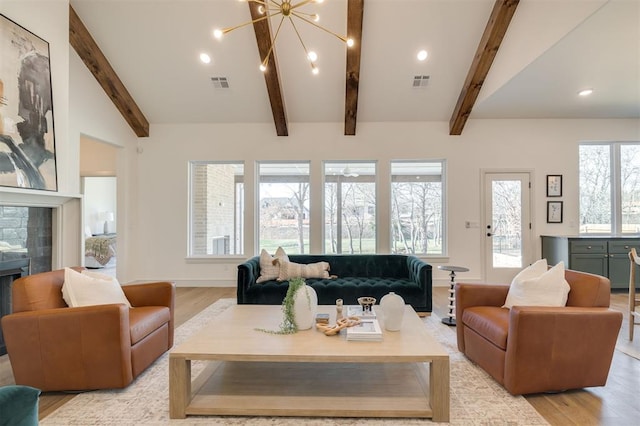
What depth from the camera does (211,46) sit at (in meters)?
4.23

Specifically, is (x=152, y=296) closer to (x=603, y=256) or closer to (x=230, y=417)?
(x=230, y=417)

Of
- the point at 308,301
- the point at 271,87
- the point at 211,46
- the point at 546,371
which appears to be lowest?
the point at 546,371

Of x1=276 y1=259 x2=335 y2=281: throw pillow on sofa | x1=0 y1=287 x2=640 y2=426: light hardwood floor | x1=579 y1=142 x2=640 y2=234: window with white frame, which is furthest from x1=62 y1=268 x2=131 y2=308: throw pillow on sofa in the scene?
x1=579 y1=142 x2=640 y2=234: window with white frame

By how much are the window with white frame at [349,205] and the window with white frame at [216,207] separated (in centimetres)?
159

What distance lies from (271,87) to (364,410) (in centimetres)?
417

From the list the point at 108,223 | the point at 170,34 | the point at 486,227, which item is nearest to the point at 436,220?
the point at 486,227

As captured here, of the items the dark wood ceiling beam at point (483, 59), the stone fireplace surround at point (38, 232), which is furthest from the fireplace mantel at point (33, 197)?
the dark wood ceiling beam at point (483, 59)

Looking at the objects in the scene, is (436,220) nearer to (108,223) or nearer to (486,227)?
(486,227)

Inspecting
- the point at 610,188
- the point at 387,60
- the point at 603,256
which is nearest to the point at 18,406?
the point at 387,60

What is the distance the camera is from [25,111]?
9.46 ft

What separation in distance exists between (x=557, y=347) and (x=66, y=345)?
3.15 m

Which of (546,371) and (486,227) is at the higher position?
(486,227)

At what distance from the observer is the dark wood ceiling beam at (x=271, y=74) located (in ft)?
12.2

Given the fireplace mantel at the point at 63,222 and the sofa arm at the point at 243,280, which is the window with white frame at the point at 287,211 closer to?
the sofa arm at the point at 243,280
